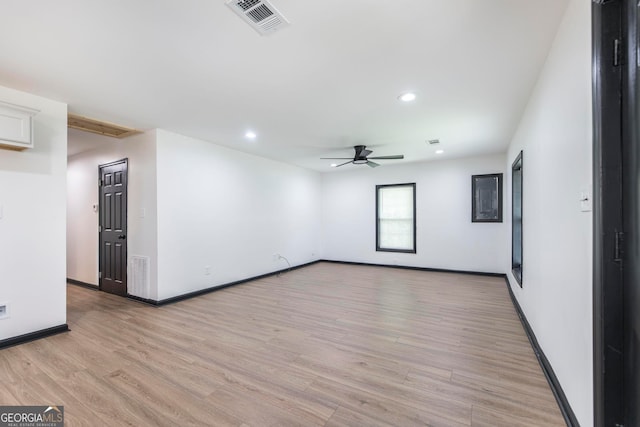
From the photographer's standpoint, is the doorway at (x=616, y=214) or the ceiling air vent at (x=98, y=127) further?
the ceiling air vent at (x=98, y=127)

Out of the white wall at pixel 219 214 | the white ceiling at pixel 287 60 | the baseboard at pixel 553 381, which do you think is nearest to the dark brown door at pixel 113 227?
the white wall at pixel 219 214

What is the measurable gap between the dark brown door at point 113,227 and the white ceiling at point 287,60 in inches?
51.0

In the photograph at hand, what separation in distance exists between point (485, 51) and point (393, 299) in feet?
11.2

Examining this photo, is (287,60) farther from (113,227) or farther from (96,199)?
(96,199)

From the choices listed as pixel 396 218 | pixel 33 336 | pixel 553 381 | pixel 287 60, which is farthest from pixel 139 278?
pixel 396 218

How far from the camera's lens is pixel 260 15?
179 cm

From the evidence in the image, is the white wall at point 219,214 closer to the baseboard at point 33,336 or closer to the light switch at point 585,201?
the baseboard at point 33,336

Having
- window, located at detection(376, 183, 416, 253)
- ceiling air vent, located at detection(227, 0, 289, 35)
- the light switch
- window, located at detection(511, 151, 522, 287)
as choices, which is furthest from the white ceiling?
window, located at detection(376, 183, 416, 253)

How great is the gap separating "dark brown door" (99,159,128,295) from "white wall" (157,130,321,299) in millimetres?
921

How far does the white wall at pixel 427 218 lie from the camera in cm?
602

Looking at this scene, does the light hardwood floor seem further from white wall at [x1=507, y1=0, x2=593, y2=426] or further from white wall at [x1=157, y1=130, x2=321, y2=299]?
white wall at [x1=157, y1=130, x2=321, y2=299]

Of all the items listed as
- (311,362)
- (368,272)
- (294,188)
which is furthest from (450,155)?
(311,362)

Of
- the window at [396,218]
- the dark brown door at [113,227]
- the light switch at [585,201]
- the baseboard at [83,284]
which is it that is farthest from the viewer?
the window at [396,218]

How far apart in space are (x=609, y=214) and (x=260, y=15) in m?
2.20
